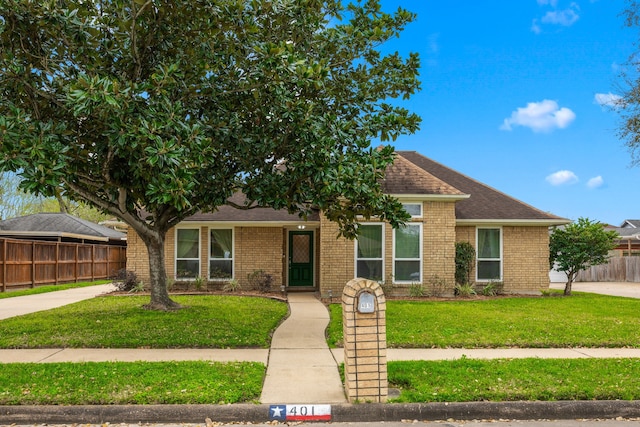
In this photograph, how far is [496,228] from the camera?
18.1m

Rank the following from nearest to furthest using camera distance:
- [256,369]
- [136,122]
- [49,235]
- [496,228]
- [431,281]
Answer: [256,369], [136,122], [431,281], [496,228], [49,235]

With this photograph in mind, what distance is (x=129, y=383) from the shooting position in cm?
635

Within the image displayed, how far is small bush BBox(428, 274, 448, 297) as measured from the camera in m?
16.5

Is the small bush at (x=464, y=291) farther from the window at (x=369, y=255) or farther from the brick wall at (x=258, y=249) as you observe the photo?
the brick wall at (x=258, y=249)

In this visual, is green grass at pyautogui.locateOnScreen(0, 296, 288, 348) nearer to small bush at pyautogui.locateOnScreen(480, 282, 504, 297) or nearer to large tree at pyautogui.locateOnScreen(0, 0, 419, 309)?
large tree at pyautogui.locateOnScreen(0, 0, 419, 309)

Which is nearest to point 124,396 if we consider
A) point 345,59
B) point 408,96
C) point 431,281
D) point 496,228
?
point 345,59

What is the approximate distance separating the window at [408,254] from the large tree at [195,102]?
4.89 meters

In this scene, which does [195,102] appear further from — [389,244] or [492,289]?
[492,289]

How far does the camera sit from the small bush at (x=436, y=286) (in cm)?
1653

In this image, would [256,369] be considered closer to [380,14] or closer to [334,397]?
[334,397]

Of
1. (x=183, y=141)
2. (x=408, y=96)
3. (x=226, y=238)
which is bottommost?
(x=226, y=238)

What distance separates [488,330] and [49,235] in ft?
72.6

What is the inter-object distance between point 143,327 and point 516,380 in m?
6.75

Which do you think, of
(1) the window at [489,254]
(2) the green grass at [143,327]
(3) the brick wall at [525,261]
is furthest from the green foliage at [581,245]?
(2) the green grass at [143,327]
